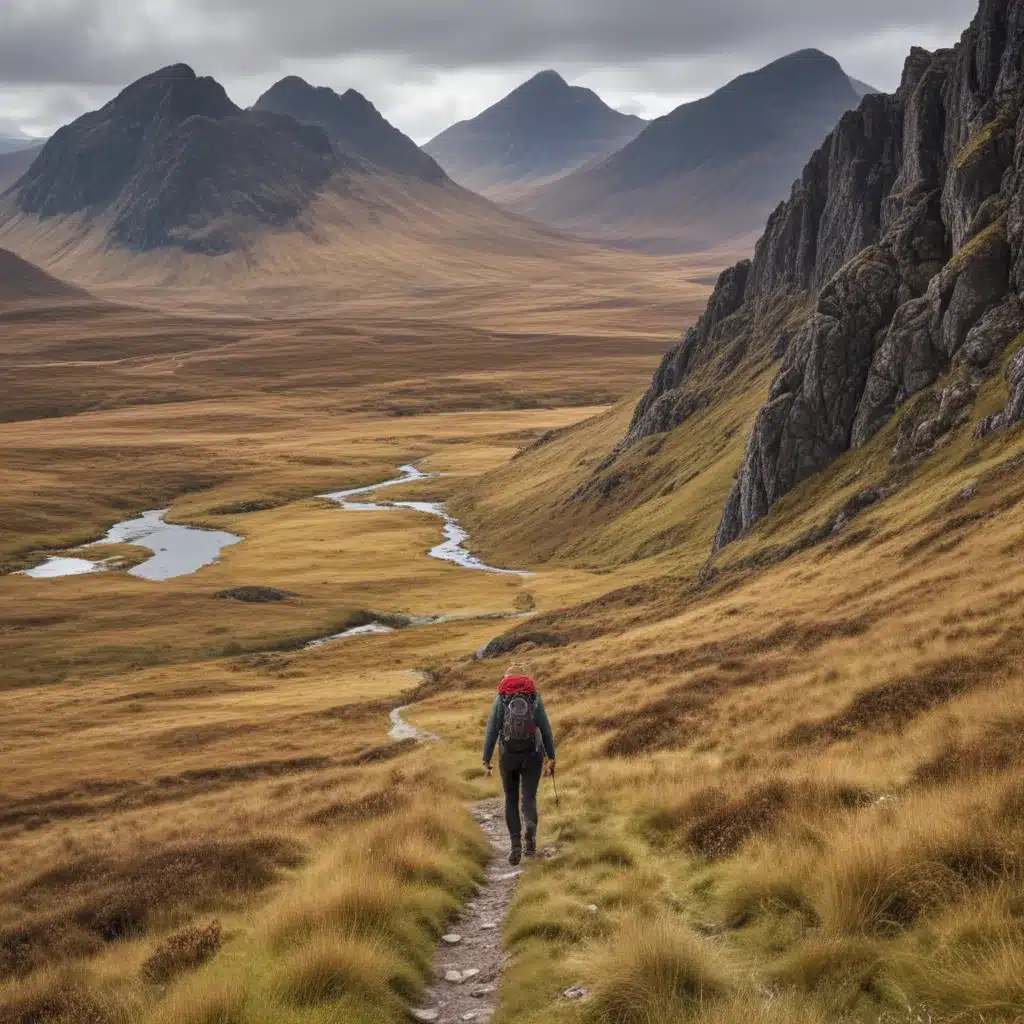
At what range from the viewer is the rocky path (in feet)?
39.9

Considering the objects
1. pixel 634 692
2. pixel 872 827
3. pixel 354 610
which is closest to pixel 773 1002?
pixel 872 827

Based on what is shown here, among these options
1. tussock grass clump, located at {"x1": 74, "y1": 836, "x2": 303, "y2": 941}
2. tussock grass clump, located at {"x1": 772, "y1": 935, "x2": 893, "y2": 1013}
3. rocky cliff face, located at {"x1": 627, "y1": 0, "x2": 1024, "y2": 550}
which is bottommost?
tussock grass clump, located at {"x1": 74, "y1": 836, "x2": 303, "y2": 941}

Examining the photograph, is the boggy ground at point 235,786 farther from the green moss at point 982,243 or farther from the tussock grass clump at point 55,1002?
the green moss at point 982,243

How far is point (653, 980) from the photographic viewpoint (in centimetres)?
1016

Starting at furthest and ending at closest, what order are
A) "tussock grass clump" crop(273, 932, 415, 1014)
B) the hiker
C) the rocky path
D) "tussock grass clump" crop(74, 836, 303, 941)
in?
the hiker → "tussock grass clump" crop(74, 836, 303, 941) → the rocky path → "tussock grass clump" crop(273, 932, 415, 1014)

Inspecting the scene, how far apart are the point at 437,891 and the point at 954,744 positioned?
27.4 feet

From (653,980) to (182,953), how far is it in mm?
6865

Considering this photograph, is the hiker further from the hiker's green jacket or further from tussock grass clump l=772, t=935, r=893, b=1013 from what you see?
tussock grass clump l=772, t=935, r=893, b=1013

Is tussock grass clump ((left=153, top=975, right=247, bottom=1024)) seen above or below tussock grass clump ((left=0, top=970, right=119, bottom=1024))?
above

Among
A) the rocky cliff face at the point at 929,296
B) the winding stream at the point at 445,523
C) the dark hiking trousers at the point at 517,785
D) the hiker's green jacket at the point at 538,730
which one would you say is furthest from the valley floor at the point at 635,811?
the winding stream at the point at 445,523

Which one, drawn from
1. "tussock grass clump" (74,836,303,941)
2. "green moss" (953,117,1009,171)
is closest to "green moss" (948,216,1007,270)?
"green moss" (953,117,1009,171)

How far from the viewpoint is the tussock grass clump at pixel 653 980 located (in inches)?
391

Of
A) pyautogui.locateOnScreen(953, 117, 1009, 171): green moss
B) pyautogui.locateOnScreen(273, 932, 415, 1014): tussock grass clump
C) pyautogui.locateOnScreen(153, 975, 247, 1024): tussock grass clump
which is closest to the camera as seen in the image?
pyautogui.locateOnScreen(153, 975, 247, 1024): tussock grass clump

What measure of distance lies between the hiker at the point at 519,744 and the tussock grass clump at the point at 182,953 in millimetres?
5637
